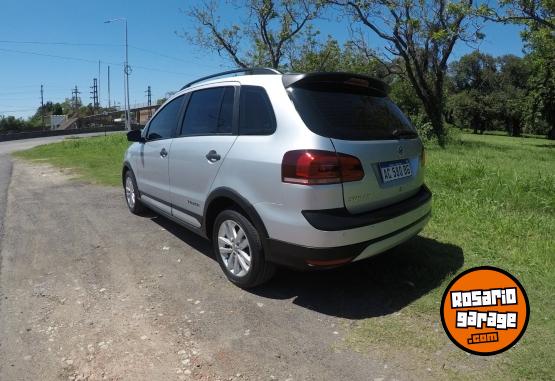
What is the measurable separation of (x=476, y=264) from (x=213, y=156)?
2666 mm

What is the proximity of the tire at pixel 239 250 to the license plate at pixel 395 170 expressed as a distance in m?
1.11

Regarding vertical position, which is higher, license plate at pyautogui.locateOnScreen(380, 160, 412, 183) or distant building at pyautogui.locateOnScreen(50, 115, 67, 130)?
distant building at pyautogui.locateOnScreen(50, 115, 67, 130)

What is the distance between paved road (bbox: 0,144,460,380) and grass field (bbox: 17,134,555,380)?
0.10 meters

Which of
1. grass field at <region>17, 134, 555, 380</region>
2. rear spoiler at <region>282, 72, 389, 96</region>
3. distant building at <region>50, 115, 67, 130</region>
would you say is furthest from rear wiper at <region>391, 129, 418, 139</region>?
distant building at <region>50, 115, 67, 130</region>

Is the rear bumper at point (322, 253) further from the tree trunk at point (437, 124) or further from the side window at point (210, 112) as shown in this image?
the tree trunk at point (437, 124)

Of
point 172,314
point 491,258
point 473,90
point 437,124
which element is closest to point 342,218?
point 172,314

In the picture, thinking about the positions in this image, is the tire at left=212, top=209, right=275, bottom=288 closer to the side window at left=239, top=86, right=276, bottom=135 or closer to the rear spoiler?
the side window at left=239, top=86, right=276, bottom=135

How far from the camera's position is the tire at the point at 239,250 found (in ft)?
11.5

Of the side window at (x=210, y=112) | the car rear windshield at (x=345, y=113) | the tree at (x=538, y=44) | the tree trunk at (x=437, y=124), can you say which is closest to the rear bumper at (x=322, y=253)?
the car rear windshield at (x=345, y=113)

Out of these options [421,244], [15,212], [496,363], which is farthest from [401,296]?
[15,212]

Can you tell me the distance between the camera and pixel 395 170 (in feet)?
11.7

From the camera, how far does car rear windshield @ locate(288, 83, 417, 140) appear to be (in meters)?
3.25

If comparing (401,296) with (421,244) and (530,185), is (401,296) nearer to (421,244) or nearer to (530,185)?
(421,244)

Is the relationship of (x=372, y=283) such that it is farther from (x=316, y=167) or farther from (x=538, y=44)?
(x=538, y=44)
